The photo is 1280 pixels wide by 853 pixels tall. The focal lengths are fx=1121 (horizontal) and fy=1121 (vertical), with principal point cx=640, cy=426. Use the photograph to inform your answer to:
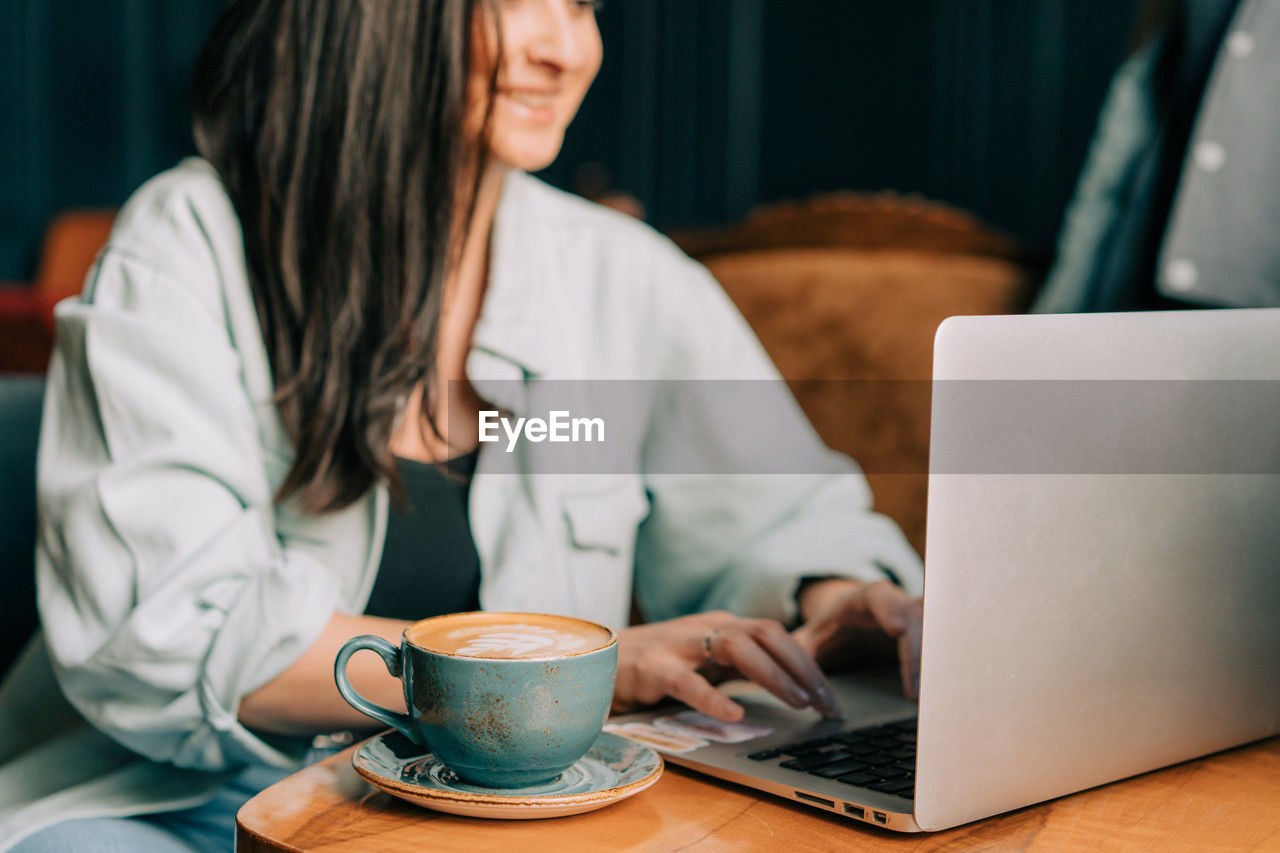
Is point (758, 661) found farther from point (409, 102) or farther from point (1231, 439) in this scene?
point (409, 102)

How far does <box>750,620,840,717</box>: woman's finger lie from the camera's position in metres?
0.64

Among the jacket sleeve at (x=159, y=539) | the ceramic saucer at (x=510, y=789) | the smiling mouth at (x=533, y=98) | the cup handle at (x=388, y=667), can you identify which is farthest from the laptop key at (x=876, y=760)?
the smiling mouth at (x=533, y=98)

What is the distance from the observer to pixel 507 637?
500mm

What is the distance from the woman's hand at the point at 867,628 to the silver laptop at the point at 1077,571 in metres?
0.12

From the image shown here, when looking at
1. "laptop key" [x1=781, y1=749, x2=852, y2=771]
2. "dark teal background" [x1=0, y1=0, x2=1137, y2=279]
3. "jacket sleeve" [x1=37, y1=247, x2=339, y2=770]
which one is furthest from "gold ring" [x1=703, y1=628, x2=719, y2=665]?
"dark teal background" [x1=0, y1=0, x2=1137, y2=279]

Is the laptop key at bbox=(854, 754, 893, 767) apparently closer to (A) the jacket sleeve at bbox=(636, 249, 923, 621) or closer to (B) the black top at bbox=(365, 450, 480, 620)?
(A) the jacket sleeve at bbox=(636, 249, 923, 621)

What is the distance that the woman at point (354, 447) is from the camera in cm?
70

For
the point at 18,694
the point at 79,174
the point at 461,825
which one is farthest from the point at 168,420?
the point at 79,174

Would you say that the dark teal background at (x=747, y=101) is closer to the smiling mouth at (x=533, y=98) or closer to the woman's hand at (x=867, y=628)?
the smiling mouth at (x=533, y=98)

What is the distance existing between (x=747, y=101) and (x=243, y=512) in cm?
358

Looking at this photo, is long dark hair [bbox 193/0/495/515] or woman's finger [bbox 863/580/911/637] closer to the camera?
woman's finger [bbox 863/580/911/637]

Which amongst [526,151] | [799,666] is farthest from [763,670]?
[526,151]

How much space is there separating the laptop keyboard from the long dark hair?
0.43 metres

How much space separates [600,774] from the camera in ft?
1.67
